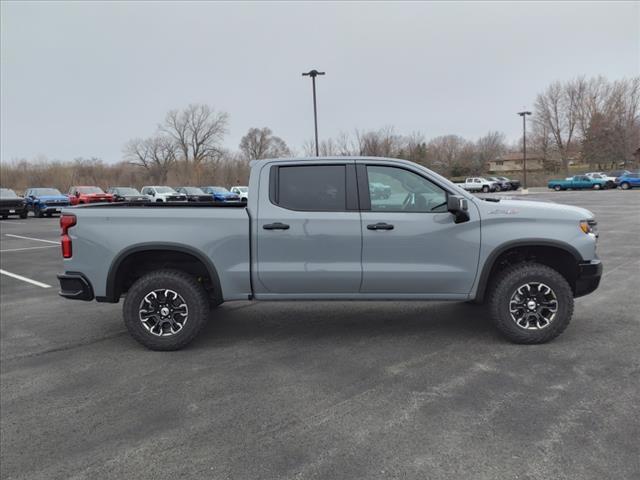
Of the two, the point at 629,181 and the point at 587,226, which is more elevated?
the point at 629,181

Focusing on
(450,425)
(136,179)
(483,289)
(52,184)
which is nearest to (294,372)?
(450,425)

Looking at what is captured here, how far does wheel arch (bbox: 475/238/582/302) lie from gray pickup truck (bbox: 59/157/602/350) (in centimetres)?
2

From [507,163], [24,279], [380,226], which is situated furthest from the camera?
[507,163]

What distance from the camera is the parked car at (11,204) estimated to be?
25327mm

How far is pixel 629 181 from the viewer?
43812 millimetres

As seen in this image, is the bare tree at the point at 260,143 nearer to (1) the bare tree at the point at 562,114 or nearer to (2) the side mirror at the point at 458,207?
(1) the bare tree at the point at 562,114

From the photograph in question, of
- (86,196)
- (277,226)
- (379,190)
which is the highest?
(86,196)

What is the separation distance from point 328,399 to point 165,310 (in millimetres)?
2056

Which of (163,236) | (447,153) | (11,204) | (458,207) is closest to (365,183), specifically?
(458,207)

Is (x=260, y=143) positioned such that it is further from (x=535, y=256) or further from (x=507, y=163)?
(x=535, y=256)

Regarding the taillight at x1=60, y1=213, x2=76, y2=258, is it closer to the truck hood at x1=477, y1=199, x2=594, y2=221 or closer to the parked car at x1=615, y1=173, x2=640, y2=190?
the truck hood at x1=477, y1=199, x2=594, y2=221

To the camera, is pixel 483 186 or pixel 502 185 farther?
pixel 502 185

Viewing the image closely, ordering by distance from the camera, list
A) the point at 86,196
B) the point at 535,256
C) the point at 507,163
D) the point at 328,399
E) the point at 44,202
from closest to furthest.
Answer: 1. the point at 328,399
2. the point at 535,256
3. the point at 44,202
4. the point at 86,196
5. the point at 507,163

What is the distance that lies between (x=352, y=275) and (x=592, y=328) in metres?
2.81
